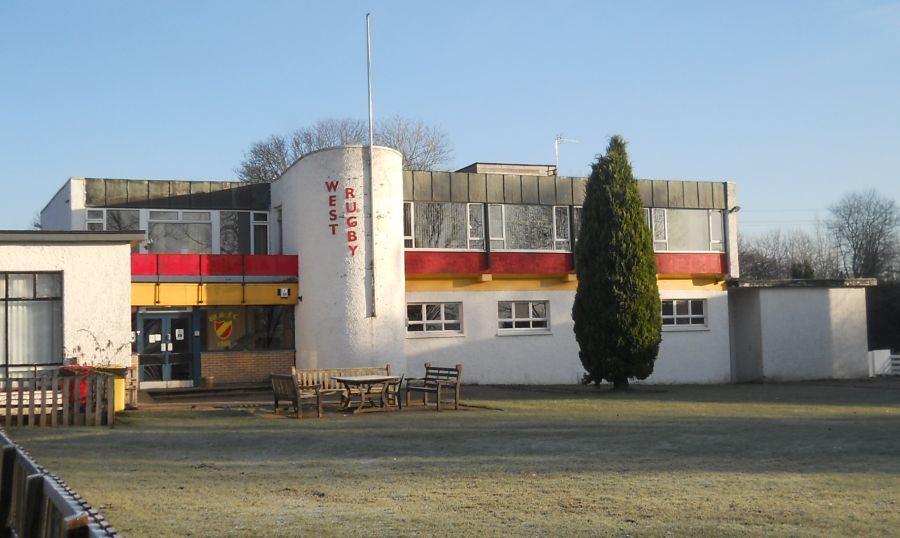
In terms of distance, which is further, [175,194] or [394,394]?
[175,194]

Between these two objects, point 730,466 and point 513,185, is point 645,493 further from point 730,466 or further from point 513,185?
point 513,185

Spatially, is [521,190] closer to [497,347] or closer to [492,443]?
[497,347]

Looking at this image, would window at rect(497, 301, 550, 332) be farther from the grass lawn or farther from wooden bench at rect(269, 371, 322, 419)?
wooden bench at rect(269, 371, 322, 419)

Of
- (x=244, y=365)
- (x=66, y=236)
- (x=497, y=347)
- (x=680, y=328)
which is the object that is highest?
(x=66, y=236)

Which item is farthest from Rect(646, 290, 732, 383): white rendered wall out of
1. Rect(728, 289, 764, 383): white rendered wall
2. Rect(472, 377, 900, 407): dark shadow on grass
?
Rect(472, 377, 900, 407): dark shadow on grass

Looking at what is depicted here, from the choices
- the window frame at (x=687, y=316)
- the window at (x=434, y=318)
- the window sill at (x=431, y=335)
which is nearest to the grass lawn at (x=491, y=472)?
the window sill at (x=431, y=335)

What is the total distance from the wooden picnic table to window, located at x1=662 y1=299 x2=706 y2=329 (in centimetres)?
1580

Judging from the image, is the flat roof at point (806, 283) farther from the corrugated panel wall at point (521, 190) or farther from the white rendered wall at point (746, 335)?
the corrugated panel wall at point (521, 190)

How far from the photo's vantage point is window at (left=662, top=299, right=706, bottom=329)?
112ft

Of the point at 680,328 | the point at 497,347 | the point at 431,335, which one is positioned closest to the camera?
the point at 431,335

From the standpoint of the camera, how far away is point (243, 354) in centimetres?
2845

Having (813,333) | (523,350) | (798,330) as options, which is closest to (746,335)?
(798,330)

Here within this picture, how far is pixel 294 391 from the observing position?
19.4m

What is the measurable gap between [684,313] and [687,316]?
151mm
